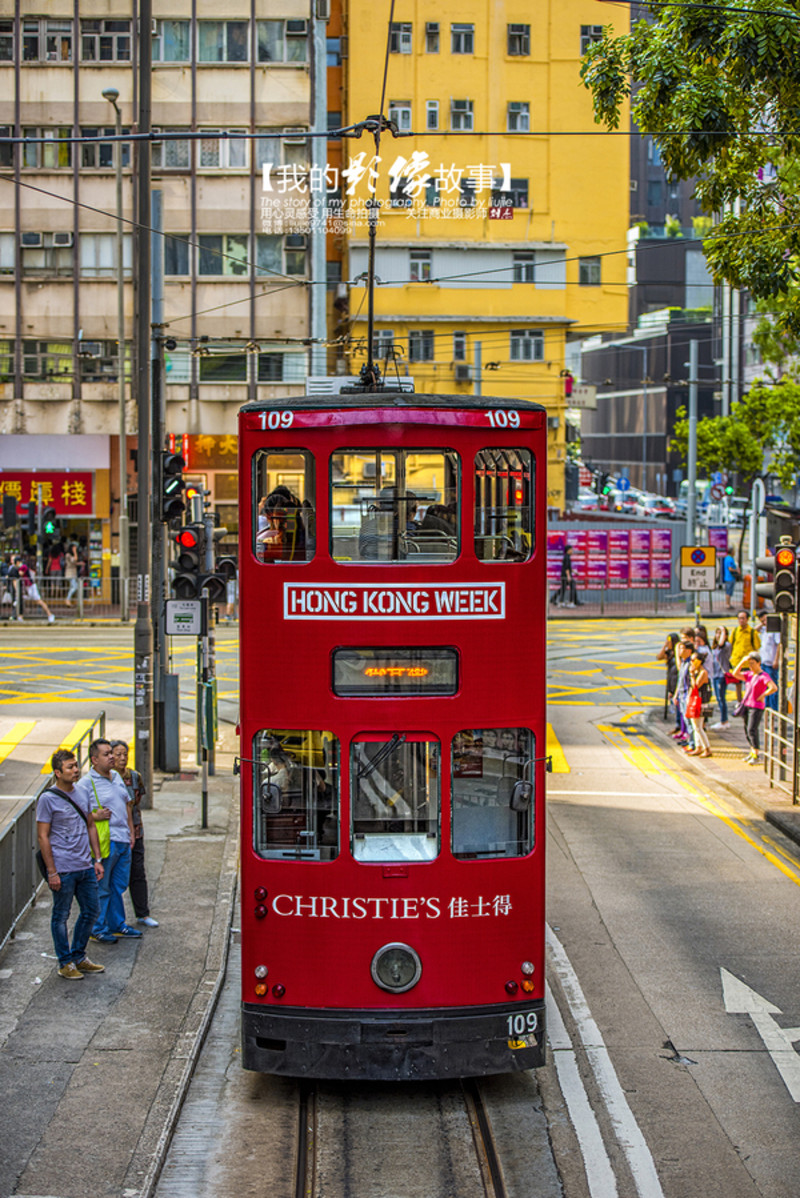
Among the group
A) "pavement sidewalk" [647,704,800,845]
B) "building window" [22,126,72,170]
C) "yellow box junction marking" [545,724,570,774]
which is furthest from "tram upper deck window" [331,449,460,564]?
"building window" [22,126,72,170]

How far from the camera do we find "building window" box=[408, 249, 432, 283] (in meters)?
48.7

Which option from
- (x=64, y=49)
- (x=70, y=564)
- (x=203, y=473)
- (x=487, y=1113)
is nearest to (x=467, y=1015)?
(x=487, y=1113)

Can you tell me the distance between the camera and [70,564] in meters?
41.2

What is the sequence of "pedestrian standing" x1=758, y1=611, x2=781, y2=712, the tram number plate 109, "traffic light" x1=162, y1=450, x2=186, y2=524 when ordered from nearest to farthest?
1. the tram number plate 109
2. "traffic light" x1=162, y1=450, x2=186, y2=524
3. "pedestrian standing" x1=758, y1=611, x2=781, y2=712

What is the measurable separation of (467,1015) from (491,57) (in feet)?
147

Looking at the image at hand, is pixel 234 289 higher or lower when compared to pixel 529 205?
lower

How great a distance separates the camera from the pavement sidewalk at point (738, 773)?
17.9 meters

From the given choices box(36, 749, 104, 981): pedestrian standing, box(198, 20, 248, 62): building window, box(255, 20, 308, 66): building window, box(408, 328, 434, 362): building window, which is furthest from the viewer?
box(408, 328, 434, 362): building window

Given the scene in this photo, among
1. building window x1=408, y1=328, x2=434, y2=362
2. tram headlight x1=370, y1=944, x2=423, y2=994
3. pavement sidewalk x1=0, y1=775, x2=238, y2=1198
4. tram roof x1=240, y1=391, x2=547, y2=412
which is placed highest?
building window x1=408, y1=328, x2=434, y2=362

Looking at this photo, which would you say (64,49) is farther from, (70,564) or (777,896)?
(777,896)

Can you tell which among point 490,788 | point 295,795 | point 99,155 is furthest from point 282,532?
point 99,155

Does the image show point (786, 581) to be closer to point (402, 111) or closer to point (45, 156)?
point (45, 156)

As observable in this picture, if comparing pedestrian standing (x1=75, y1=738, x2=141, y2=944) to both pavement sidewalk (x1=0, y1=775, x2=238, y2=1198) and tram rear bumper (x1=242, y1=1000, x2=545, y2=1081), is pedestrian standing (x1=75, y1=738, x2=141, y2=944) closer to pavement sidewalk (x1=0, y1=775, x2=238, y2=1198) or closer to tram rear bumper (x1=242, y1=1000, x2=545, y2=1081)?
pavement sidewalk (x1=0, y1=775, x2=238, y2=1198)

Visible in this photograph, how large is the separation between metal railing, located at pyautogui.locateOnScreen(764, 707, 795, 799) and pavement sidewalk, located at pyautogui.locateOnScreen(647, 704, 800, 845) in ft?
0.43
